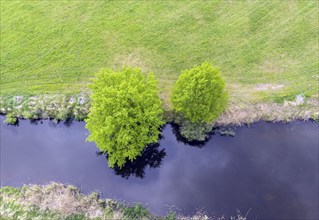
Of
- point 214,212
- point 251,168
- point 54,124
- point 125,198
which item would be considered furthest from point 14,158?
point 251,168

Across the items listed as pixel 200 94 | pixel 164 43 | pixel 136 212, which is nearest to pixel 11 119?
pixel 136 212

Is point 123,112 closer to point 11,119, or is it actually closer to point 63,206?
point 63,206

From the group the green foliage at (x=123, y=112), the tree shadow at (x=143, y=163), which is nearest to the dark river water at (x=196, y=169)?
the tree shadow at (x=143, y=163)

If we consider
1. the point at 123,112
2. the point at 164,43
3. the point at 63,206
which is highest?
the point at 123,112

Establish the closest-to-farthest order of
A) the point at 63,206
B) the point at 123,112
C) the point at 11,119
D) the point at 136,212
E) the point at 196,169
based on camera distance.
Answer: the point at 123,112 → the point at 63,206 → the point at 136,212 → the point at 196,169 → the point at 11,119

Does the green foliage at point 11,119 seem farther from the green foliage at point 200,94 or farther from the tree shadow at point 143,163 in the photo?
the green foliage at point 200,94

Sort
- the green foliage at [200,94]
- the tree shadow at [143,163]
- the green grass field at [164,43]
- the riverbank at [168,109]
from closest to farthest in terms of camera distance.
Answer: the green foliage at [200,94], the tree shadow at [143,163], the riverbank at [168,109], the green grass field at [164,43]
